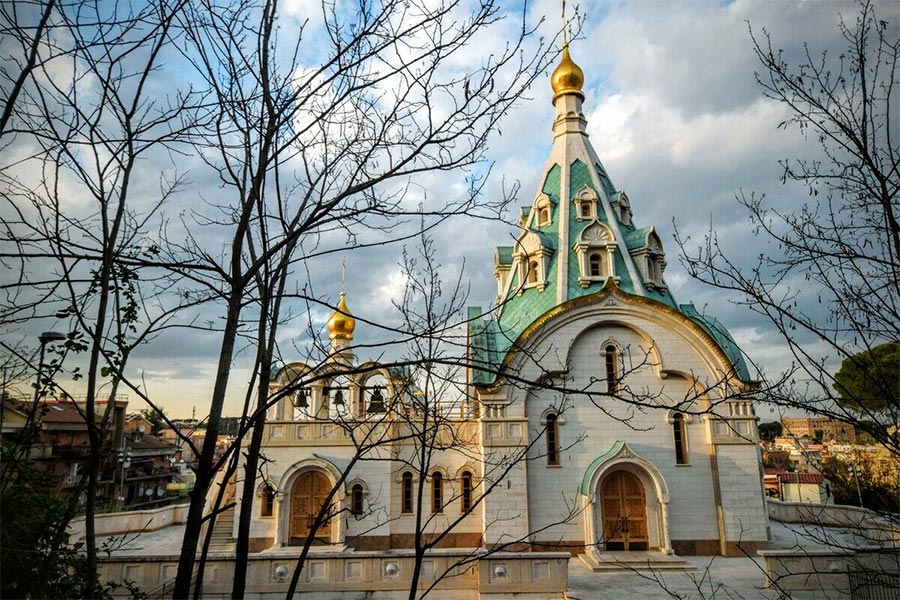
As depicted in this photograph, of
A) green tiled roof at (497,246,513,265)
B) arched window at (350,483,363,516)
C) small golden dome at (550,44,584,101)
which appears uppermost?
small golden dome at (550,44,584,101)

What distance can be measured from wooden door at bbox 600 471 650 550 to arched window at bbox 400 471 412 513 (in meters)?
5.49

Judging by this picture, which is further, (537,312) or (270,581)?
(537,312)

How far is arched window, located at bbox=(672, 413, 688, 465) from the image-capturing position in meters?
16.0

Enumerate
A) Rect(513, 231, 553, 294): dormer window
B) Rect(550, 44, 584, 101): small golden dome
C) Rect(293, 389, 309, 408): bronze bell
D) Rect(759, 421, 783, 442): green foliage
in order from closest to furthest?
Rect(293, 389, 309, 408): bronze bell, Rect(513, 231, 553, 294): dormer window, Rect(550, 44, 584, 101): small golden dome, Rect(759, 421, 783, 442): green foliage

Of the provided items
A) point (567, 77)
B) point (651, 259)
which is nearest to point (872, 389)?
point (651, 259)

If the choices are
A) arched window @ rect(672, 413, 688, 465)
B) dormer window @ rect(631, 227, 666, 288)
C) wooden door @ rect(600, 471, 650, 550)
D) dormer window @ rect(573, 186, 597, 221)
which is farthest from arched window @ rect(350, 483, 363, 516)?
dormer window @ rect(573, 186, 597, 221)

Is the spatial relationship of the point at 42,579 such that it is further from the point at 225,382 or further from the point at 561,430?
the point at 561,430

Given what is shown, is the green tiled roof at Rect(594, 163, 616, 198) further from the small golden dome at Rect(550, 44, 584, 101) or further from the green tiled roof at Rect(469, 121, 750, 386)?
the small golden dome at Rect(550, 44, 584, 101)

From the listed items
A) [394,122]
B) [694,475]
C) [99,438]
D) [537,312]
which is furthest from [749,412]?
[99,438]

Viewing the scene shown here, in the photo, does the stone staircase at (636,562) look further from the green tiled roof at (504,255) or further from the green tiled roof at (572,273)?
the green tiled roof at (504,255)

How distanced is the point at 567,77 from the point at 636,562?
1708cm

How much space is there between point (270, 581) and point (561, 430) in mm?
8406

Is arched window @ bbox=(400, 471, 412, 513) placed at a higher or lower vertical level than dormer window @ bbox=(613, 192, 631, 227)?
lower

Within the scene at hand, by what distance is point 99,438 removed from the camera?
10.6ft
